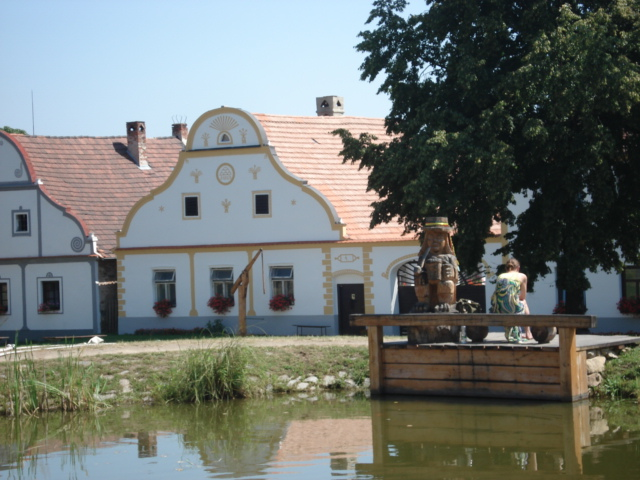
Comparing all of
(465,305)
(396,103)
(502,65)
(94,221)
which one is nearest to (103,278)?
(94,221)

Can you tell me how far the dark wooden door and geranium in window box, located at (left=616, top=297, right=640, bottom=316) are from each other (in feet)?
25.3

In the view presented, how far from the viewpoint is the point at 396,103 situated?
25.5 m

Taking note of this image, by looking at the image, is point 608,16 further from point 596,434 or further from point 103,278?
point 103,278

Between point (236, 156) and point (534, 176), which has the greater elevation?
point (236, 156)

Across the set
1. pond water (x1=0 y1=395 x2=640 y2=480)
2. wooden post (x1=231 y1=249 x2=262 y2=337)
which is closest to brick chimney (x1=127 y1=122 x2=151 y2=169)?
wooden post (x1=231 y1=249 x2=262 y2=337)

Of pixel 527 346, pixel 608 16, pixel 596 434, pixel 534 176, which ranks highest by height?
pixel 608 16

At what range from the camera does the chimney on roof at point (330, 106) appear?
40594 millimetres

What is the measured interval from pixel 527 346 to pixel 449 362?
145 cm

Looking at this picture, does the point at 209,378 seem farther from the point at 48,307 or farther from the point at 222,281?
the point at 48,307

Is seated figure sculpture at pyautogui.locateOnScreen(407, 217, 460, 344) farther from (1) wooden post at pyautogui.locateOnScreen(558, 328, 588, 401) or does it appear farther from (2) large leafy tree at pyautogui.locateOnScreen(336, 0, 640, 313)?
(2) large leafy tree at pyautogui.locateOnScreen(336, 0, 640, 313)

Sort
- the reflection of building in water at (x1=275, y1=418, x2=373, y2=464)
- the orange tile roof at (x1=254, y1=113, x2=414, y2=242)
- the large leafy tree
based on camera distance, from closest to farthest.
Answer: the reflection of building in water at (x1=275, y1=418, x2=373, y2=464), the large leafy tree, the orange tile roof at (x1=254, y1=113, x2=414, y2=242)

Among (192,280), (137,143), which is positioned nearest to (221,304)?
(192,280)

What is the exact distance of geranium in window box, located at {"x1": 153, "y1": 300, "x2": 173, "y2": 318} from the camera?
3469cm

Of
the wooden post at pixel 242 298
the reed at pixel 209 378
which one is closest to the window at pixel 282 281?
the wooden post at pixel 242 298
